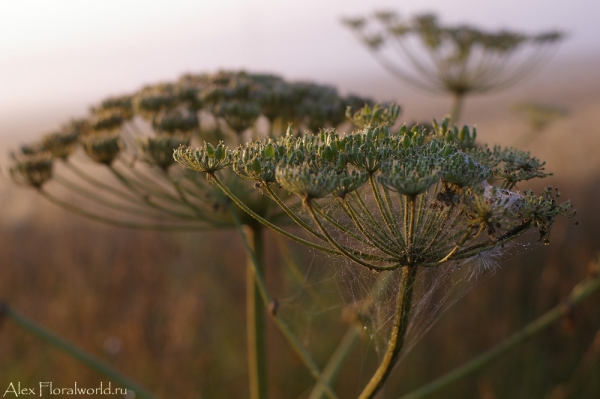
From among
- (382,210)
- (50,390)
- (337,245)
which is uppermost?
(382,210)

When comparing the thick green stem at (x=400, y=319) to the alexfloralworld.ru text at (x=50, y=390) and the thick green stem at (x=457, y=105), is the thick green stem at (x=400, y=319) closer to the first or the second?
the thick green stem at (x=457, y=105)

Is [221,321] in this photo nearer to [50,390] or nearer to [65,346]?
[50,390]

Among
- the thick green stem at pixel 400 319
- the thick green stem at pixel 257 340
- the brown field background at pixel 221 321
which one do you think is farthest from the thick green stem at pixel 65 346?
the brown field background at pixel 221 321

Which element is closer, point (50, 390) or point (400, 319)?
point (400, 319)

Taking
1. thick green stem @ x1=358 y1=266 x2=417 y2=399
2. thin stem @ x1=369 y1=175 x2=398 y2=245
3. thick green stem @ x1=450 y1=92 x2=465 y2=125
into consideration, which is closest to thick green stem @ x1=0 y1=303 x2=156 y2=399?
thick green stem @ x1=358 y1=266 x2=417 y2=399

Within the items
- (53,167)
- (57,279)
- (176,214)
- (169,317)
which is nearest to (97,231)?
(57,279)

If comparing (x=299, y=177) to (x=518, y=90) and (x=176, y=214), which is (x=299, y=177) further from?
(x=518, y=90)

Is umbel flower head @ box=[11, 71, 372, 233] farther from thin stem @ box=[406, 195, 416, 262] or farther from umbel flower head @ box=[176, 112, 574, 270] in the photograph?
thin stem @ box=[406, 195, 416, 262]

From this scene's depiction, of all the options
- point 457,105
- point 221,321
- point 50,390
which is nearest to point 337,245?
point 457,105

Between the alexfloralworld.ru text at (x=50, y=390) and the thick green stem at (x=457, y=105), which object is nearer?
the alexfloralworld.ru text at (x=50, y=390)
